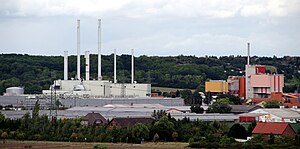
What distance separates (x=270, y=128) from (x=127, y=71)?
95607 millimetres

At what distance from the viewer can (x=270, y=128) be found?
5347 centimetres

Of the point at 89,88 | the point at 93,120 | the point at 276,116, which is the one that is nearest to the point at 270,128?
the point at 276,116

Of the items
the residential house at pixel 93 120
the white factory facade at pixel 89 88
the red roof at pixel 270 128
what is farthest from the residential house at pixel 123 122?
the white factory facade at pixel 89 88

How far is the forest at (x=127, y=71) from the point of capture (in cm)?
12984

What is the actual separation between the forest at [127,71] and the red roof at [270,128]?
68212 millimetres

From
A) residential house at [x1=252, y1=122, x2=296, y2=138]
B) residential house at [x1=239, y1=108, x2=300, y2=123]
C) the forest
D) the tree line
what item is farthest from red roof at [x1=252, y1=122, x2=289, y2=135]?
the forest

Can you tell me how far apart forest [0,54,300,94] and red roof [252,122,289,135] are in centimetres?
6821

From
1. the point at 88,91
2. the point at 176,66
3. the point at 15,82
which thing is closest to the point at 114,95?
the point at 88,91

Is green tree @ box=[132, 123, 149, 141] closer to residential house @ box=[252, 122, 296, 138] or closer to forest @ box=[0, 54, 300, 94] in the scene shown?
residential house @ box=[252, 122, 296, 138]

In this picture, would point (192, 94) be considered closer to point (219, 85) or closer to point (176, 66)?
point (219, 85)

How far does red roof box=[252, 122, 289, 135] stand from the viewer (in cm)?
5250

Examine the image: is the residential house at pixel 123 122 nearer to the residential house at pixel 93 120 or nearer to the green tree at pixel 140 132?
the residential house at pixel 93 120

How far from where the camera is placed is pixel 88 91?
320 ft

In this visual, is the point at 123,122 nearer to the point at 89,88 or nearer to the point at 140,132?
the point at 140,132
